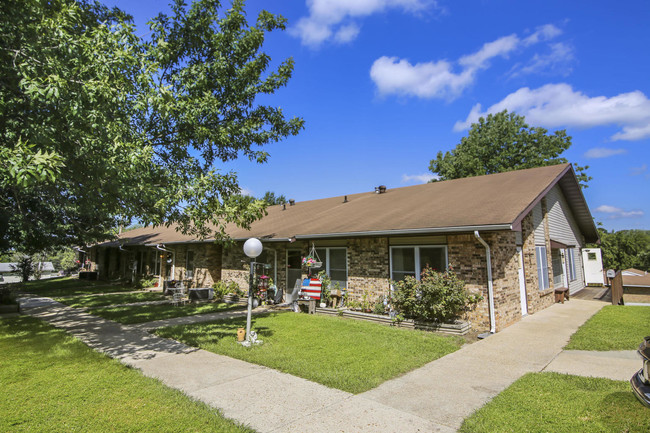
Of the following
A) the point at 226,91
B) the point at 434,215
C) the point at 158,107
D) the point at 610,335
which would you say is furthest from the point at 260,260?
the point at 610,335

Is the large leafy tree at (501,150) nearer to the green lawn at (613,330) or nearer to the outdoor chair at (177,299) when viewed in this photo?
the green lawn at (613,330)

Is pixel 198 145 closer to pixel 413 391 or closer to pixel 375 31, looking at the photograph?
pixel 375 31

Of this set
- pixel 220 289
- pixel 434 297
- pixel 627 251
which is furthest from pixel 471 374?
pixel 627 251

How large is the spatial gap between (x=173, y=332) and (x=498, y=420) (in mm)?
7865

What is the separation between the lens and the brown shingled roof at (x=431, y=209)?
8756 millimetres

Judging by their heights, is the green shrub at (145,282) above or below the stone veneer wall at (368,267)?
below

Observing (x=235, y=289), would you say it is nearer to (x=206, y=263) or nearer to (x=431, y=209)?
(x=206, y=263)

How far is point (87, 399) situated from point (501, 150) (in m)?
34.4

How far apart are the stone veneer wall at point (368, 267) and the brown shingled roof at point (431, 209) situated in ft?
2.16

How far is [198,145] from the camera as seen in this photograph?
1117 centimetres

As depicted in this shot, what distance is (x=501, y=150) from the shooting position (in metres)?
31.5

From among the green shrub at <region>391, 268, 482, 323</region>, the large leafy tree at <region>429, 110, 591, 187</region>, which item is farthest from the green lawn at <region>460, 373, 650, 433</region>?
the large leafy tree at <region>429, 110, 591, 187</region>

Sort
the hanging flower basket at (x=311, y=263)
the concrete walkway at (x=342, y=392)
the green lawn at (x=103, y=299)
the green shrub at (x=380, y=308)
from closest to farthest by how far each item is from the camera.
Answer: the concrete walkway at (x=342, y=392)
the green shrub at (x=380, y=308)
the hanging flower basket at (x=311, y=263)
the green lawn at (x=103, y=299)

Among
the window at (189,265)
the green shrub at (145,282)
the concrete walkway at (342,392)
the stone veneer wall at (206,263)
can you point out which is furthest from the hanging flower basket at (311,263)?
the green shrub at (145,282)
